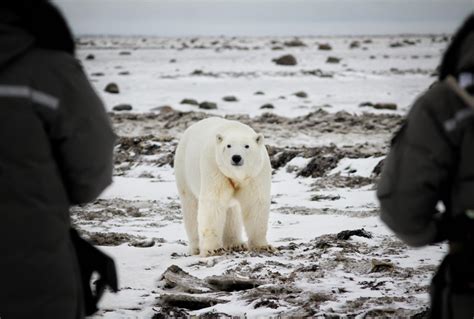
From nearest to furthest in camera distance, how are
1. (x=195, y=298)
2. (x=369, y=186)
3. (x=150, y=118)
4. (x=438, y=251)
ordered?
1. (x=195, y=298)
2. (x=438, y=251)
3. (x=369, y=186)
4. (x=150, y=118)

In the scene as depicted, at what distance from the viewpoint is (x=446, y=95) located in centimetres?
200

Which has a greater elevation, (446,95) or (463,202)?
(446,95)

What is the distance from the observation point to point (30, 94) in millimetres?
2061

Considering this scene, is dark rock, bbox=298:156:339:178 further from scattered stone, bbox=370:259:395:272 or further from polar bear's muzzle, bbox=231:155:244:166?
scattered stone, bbox=370:259:395:272

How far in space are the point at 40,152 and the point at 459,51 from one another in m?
1.23

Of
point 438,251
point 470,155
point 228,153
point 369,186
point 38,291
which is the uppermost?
point 470,155

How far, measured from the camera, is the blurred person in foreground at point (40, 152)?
2055 mm

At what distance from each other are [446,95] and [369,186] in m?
7.80

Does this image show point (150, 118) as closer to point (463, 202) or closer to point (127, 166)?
point (127, 166)

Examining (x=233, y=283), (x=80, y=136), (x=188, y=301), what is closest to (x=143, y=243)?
(x=233, y=283)

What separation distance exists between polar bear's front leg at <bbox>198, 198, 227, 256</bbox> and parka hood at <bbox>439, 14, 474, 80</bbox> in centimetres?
464

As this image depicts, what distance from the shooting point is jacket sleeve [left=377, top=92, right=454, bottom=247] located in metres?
2.01

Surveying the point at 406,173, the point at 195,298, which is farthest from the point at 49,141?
the point at 195,298

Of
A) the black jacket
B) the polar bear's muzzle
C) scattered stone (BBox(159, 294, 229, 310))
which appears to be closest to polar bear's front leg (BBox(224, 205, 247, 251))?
the polar bear's muzzle
